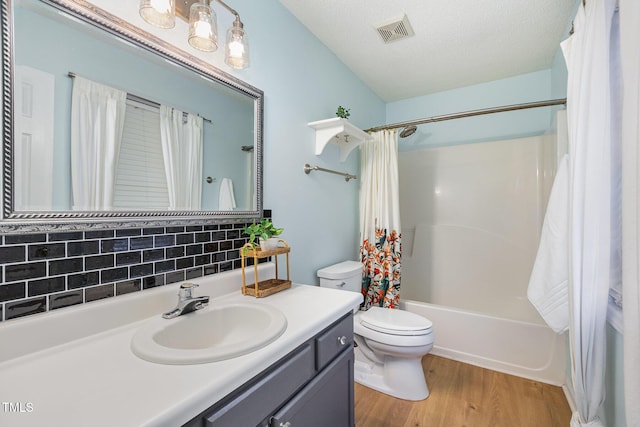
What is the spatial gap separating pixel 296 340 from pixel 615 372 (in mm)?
1175

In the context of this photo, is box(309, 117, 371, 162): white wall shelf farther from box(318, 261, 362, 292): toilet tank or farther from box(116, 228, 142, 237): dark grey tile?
box(116, 228, 142, 237): dark grey tile

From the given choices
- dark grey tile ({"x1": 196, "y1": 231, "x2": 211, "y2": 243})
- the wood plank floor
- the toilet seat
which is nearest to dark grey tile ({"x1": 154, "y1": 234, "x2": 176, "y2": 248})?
dark grey tile ({"x1": 196, "y1": 231, "x2": 211, "y2": 243})

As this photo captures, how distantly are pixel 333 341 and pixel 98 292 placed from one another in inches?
31.2

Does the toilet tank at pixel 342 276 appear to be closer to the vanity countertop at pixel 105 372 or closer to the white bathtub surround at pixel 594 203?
the vanity countertop at pixel 105 372

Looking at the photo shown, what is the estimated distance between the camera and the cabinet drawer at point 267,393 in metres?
0.64

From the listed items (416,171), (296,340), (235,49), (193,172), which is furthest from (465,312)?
A: (235,49)

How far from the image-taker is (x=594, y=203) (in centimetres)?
101

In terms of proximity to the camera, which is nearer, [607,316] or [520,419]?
[607,316]

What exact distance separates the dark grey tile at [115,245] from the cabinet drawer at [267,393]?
0.62m

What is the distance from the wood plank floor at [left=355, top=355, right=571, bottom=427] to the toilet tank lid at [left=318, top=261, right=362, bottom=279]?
28.6 inches

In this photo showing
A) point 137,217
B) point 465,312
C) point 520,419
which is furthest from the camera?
point 465,312

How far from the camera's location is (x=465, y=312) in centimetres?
213

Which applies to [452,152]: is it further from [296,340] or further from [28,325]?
[28,325]

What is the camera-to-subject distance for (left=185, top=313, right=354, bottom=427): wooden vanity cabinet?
67cm
